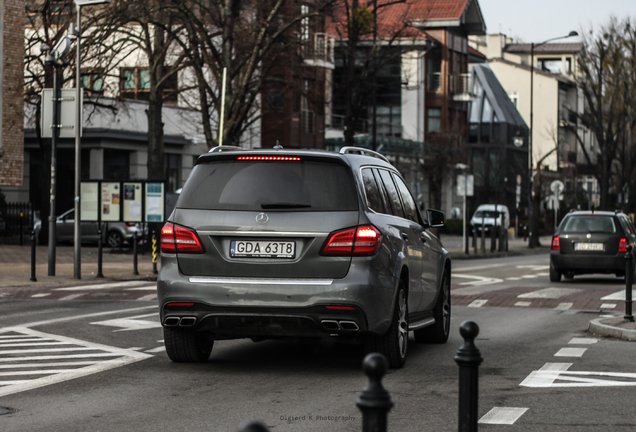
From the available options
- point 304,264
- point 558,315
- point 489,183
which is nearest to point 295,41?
point 558,315

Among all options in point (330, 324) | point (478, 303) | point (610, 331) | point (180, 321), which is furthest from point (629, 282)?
point (180, 321)

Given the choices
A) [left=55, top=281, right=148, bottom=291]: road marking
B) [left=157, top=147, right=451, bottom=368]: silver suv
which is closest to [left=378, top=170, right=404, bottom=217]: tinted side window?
[left=157, top=147, right=451, bottom=368]: silver suv

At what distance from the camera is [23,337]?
10805 mm

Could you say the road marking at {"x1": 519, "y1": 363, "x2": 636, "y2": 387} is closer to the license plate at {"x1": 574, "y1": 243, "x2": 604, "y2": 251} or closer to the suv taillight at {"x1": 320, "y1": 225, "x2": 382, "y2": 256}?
the suv taillight at {"x1": 320, "y1": 225, "x2": 382, "y2": 256}

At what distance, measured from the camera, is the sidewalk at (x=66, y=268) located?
19.2 metres

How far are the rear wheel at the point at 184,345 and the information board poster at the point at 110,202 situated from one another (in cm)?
1530

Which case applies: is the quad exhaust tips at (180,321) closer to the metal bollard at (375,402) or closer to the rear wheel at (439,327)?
the rear wheel at (439,327)

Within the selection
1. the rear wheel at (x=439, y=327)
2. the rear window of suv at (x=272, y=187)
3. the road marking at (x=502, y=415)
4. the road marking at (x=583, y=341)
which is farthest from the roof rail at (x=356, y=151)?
the road marking at (x=583, y=341)

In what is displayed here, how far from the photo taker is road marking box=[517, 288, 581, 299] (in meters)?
17.4

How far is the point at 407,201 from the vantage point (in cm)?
1019

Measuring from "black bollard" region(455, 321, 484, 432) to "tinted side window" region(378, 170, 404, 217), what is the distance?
4378 mm

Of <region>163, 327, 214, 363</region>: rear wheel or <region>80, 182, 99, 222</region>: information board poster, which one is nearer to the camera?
<region>163, 327, 214, 363</region>: rear wheel

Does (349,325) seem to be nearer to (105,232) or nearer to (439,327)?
(439,327)

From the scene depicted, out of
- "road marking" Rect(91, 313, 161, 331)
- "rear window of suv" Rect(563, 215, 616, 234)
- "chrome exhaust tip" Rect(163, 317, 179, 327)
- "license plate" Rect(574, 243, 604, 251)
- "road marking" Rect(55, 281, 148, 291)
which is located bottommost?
"road marking" Rect(55, 281, 148, 291)
